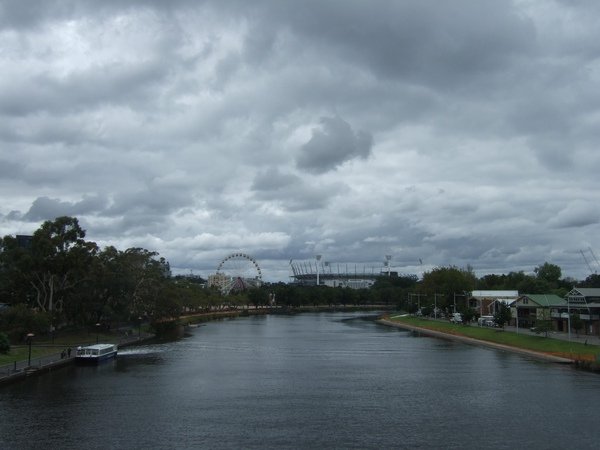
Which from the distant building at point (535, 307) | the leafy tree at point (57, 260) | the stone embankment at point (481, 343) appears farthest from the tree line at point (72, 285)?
the distant building at point (535, 307)

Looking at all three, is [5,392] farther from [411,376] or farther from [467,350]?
[467,350]

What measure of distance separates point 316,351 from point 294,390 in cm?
3450

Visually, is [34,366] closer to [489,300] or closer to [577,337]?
[577,337]

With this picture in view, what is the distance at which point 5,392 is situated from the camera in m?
51.7

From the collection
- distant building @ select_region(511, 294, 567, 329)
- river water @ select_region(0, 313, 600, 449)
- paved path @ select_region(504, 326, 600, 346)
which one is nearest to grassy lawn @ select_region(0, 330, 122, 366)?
river water @ select_region(0, 313, 600, 449)

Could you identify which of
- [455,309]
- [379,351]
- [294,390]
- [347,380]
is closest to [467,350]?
[379,351]

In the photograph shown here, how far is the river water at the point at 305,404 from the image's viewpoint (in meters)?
38.1

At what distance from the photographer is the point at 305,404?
48562mm

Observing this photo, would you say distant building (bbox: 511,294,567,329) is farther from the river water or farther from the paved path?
the river water

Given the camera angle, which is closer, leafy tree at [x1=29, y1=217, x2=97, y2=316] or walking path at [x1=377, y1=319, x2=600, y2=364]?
walking path at [x1=377, y1=319, x2=600, y2=364]

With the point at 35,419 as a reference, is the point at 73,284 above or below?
above

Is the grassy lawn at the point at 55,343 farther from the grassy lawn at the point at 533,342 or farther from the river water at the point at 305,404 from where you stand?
the grassy lawn at the point at 533,342

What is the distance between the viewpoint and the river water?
38125 millimetres

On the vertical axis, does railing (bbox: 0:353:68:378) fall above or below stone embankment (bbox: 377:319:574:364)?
above
